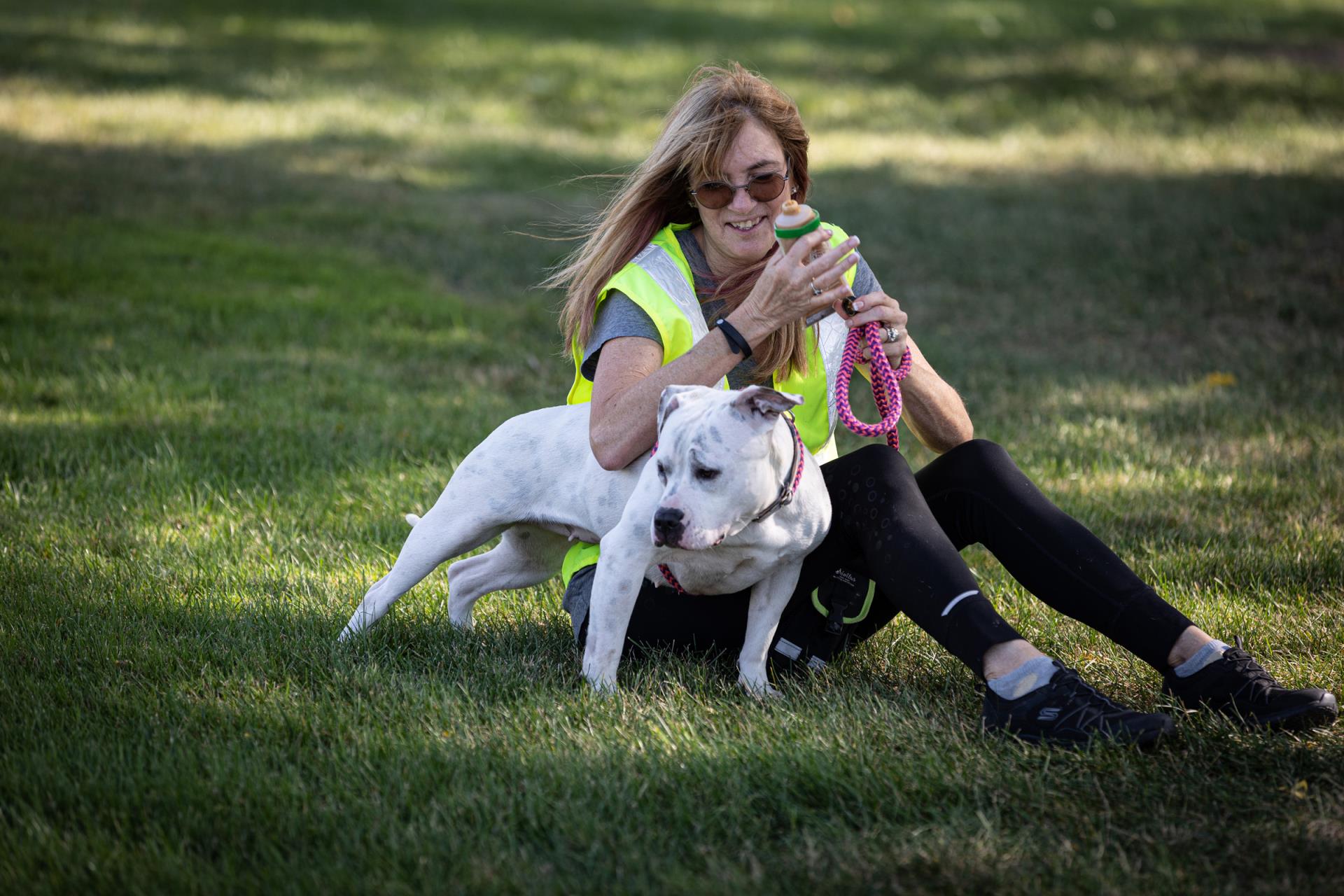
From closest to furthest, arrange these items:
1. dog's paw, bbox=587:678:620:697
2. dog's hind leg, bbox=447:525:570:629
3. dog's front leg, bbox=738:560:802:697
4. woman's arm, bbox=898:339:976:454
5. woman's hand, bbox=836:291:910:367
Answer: dog's paw, bbox=587:678:620:697 → dog's front leg, bbox=738:560:802:697 → woman's hand, bbox=836:291:910:367 → woman's arm, bbox=898:339:976:454 → dog's hind leg, bbox=447:525:570:629

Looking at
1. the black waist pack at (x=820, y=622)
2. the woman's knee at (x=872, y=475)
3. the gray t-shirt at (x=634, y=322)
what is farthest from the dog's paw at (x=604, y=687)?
the woman's knee at (x=872, y=475)

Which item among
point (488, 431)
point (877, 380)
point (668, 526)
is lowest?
point (488, 431)

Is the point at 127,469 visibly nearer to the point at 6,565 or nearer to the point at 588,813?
the point at 6,565

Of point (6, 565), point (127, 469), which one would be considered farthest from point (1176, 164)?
point (6, 565)

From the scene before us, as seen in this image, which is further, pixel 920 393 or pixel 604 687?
pixel 920 393

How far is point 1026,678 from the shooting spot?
3023mm

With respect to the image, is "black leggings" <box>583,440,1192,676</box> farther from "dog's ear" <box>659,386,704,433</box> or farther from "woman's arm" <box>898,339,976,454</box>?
"dog's ear" <box>659,386,704,433</box>

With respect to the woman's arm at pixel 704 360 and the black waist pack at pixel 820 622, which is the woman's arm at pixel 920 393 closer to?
the woman's arm at pixel 704 360

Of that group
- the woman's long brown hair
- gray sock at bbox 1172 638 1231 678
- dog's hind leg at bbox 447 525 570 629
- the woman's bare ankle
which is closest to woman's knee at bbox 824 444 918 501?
the woman's long brown hair

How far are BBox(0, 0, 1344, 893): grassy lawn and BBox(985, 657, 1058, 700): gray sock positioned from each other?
130 millimetres

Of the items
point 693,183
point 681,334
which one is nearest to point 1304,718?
point 681,334

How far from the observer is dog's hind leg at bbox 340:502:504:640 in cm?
354

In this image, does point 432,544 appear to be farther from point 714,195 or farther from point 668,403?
point 714,195

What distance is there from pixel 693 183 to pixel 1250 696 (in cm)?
207
